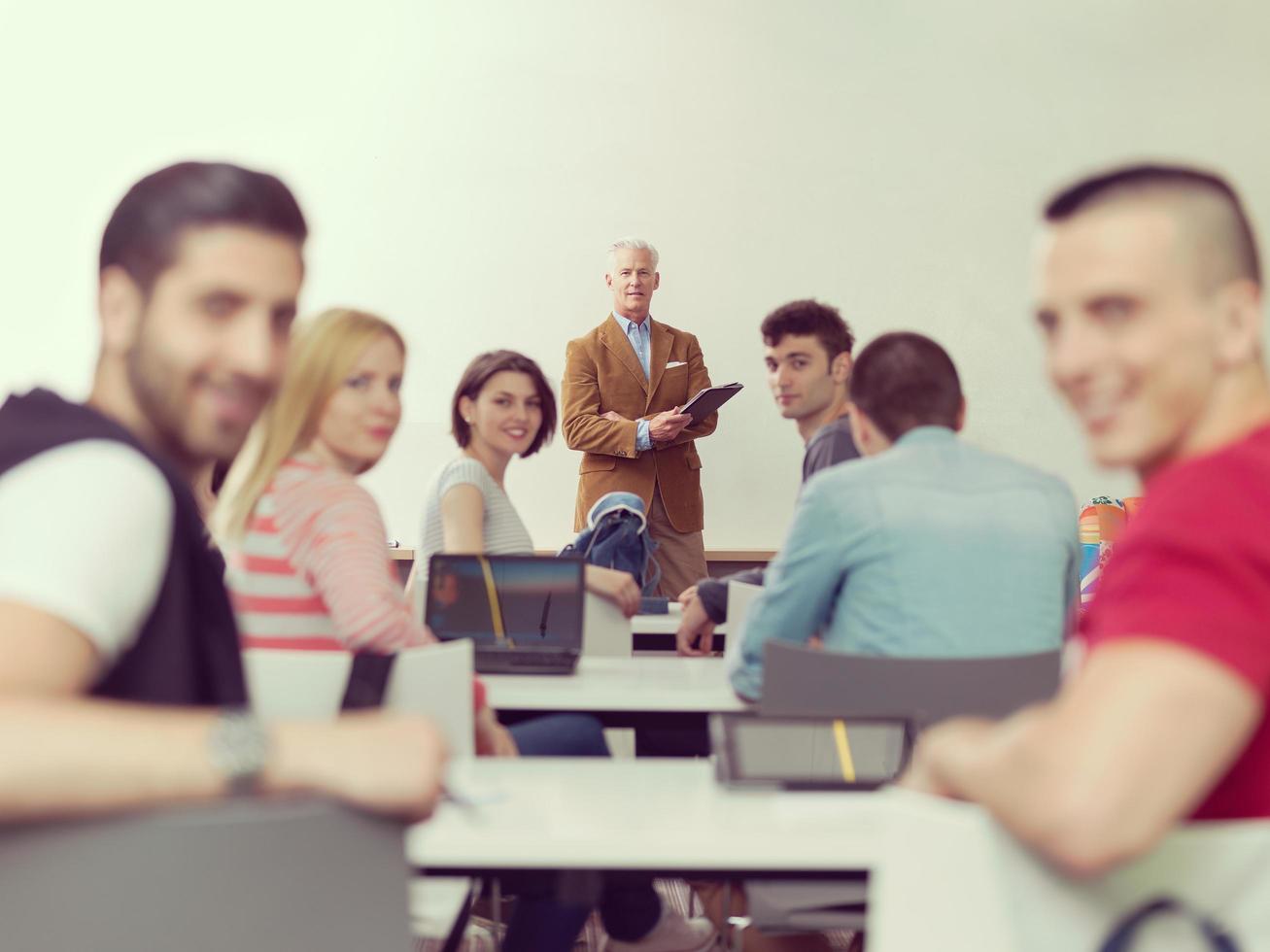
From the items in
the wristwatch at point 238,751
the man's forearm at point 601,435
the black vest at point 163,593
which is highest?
the man's forearm at point 601,435

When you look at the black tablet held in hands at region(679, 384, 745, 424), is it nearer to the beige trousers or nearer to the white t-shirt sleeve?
the beige trousers

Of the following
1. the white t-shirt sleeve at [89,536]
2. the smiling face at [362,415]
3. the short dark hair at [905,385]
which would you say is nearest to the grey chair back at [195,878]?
the white t-shirt sleeve at [89,536]

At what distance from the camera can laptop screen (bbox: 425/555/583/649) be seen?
2510 mm

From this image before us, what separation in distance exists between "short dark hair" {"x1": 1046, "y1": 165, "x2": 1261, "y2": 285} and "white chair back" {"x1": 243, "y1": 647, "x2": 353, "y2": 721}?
1.15 meters

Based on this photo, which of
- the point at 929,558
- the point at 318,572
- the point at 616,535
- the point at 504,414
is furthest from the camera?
the point at 616,535

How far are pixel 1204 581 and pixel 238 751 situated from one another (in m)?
0.57

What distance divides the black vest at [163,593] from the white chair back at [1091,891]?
0.51m

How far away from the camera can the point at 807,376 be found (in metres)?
3.78

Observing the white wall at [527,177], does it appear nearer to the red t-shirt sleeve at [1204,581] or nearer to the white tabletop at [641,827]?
the white tabletop at [641,827]

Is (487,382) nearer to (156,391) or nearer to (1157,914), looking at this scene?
(156,391)

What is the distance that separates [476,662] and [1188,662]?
190 cm

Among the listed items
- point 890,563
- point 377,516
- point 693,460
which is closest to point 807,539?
point 890,563

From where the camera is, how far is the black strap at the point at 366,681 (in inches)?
69.4

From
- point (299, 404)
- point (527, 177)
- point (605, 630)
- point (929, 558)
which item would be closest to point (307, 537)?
point (299, 404)
